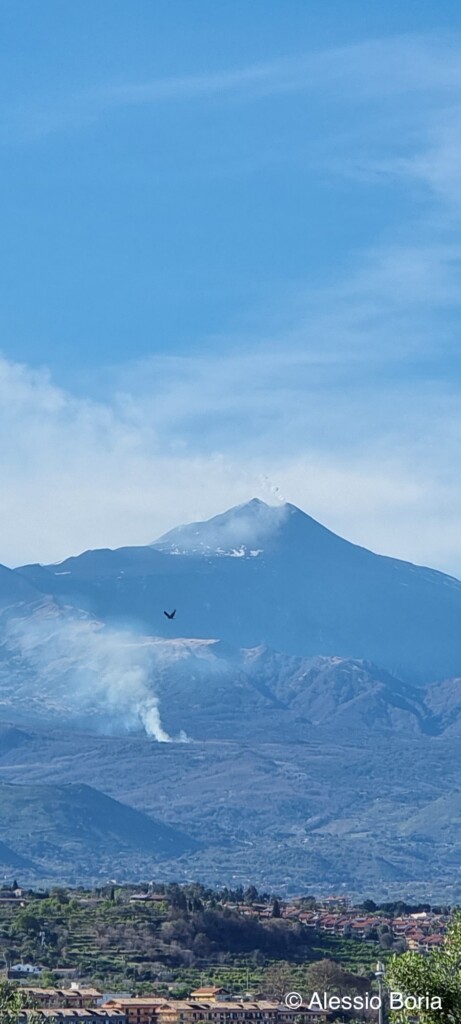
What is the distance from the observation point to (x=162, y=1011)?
73.8 m

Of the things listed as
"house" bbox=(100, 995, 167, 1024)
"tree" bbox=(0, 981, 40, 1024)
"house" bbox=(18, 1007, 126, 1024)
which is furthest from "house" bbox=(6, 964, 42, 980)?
"tree" bbox=(0, 981, 40, 1024)

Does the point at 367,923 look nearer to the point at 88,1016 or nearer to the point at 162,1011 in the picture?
the point at 162,1011

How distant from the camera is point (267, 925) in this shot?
4387 inches

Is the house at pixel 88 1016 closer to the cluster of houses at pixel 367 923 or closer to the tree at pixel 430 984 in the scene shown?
the cluster of houses at pixel 367 923

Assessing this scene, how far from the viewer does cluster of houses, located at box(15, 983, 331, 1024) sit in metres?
71.9

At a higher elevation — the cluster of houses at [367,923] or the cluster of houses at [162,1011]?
the cluster of houses at [367,923]

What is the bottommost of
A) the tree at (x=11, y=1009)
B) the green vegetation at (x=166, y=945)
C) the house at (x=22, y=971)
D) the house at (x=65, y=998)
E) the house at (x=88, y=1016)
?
the tree at (x=11, y=1009)

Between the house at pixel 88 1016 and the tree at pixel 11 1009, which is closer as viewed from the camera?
the tree at pixel 11 1009

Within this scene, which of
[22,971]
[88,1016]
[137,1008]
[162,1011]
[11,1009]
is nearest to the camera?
[11,1009]

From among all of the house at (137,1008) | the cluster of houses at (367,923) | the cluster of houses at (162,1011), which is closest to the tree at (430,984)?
the cluster of houses at (162,1011)

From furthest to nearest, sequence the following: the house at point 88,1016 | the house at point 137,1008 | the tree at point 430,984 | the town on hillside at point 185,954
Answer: the town on hillside at point 185,954 → the house at point 137,1008 → the house at point 88,1016 → the tree at point 430,984

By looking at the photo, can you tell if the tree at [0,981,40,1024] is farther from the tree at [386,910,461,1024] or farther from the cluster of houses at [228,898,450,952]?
the cluster of houses at [228,898,450,952]

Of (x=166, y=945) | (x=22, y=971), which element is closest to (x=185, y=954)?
(x=166, y=945)

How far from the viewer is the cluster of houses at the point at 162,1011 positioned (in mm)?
71913
